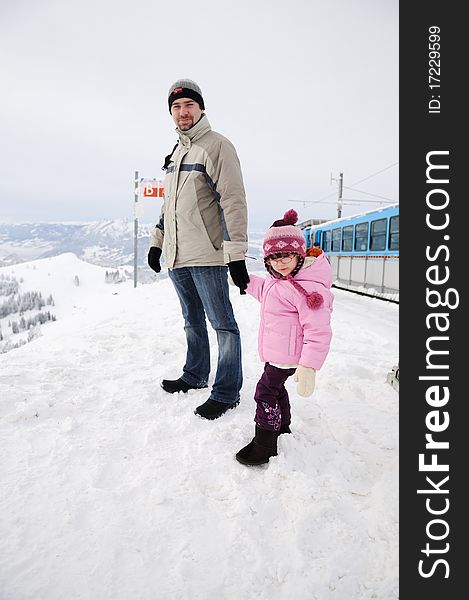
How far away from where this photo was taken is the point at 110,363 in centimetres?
344

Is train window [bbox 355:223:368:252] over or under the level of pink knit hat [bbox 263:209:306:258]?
over

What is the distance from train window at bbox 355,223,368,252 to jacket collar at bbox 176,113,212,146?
31.7 feet

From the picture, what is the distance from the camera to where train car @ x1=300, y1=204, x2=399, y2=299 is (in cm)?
966

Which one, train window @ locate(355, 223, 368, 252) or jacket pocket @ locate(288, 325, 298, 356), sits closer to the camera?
jacket pocket @ locate(288, 325, 298, 356)

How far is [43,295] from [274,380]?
19797 millimetres

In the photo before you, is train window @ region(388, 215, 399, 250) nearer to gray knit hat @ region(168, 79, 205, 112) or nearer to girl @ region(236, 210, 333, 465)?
gray knit hat @ region(168, 79, 205, 112)

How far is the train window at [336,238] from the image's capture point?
530 inches

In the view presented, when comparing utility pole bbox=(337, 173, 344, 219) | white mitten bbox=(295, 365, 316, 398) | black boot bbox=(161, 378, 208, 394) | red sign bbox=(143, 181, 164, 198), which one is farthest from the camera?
utility pole bbox=(337, 173, 344, 219)

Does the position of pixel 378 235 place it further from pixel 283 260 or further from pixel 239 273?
pixel 283 260

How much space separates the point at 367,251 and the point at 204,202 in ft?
31.6

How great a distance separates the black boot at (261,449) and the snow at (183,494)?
0.05 m

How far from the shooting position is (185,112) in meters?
2.46

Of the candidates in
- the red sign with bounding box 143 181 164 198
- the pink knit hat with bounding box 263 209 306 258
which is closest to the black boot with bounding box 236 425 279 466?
the pink knit hat with bounding box 263 209 306 258

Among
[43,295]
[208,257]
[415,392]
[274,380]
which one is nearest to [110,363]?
[208,257]
